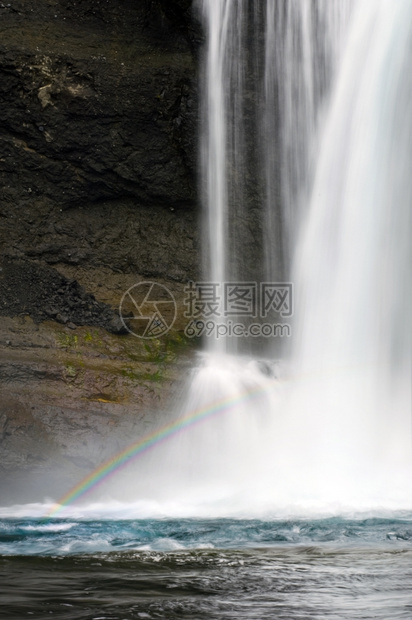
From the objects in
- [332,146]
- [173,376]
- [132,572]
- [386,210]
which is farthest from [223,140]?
[132,572]

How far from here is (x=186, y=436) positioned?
35.4ft

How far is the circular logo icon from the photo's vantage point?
40.1 feet

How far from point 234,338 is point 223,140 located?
124 inches

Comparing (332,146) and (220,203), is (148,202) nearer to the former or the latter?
(220,203)

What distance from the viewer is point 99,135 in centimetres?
1241

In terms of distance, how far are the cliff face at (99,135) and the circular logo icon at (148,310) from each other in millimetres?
299

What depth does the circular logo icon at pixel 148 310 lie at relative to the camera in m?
12.2

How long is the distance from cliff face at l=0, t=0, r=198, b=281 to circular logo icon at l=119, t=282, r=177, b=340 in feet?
0.98

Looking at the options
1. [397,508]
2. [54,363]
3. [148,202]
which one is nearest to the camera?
[397,508]

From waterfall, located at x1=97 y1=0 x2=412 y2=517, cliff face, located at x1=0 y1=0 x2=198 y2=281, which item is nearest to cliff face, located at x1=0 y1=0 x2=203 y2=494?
cliff face, located at x1=0 y1=0 x2=198 y2=281

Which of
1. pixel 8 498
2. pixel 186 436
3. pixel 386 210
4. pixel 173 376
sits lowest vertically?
pixel 8 498

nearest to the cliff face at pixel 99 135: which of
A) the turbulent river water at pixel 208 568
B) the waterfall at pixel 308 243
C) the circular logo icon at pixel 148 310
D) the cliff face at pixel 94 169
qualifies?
the cliff face at pixel 94 169

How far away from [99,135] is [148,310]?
286 centimetres

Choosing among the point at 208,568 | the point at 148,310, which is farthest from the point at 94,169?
the point at 208,568
